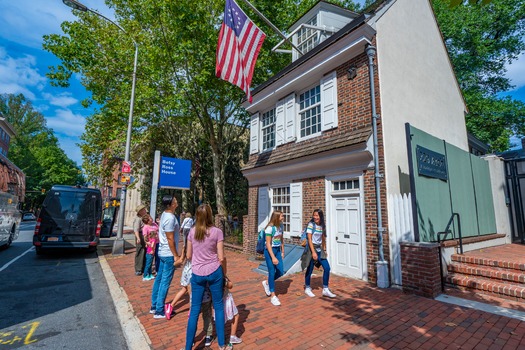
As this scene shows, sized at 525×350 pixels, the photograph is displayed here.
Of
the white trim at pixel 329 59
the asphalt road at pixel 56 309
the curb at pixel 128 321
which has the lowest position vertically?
the asphalt road at pixel 56 309

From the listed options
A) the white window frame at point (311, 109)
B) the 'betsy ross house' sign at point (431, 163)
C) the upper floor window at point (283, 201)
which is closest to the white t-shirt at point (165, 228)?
the upper floor window at point (283, 201)

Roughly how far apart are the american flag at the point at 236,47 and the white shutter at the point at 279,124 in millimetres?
2512

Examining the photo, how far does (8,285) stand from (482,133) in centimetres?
2311

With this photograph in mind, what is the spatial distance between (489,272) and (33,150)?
195 ft

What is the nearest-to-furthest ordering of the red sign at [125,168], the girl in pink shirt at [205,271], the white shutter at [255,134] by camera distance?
the girl in pink shirt at [205,271] → the red sign at [125,168] → the white shutter at [255,134]

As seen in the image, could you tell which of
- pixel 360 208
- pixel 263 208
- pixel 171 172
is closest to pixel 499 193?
pixel 360 208

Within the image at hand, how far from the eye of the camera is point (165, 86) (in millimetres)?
15539

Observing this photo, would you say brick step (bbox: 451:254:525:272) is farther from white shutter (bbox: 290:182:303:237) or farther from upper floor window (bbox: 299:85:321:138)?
upper floor window (bbox: 299:85:321:138)

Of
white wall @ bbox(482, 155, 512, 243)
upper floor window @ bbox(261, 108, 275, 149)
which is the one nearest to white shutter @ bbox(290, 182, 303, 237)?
upper floor window @ bbox(261, 108, 275, 149)

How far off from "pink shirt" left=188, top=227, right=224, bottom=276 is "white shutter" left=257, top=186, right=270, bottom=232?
7008 millimetres

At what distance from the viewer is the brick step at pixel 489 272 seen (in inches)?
215

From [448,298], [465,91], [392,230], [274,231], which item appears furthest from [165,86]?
[465,91]

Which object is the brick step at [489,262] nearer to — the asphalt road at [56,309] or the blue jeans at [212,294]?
the blue jeans at [212,294]

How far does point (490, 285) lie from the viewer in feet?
17.9
